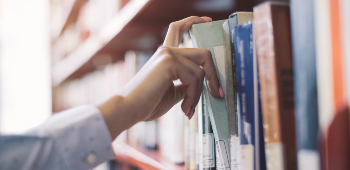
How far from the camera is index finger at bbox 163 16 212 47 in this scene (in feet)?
1.89

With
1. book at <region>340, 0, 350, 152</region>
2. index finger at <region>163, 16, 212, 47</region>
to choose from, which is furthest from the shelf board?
book at <region>340, 0, 350, 152</region>

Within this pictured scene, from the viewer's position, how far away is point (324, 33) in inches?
11.3

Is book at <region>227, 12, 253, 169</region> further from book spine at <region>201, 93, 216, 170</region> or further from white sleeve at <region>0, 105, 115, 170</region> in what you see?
white sleeve at <region>0, 105, 115, 170</region>

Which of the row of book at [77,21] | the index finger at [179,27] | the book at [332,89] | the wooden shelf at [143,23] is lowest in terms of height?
the book at [332,89]

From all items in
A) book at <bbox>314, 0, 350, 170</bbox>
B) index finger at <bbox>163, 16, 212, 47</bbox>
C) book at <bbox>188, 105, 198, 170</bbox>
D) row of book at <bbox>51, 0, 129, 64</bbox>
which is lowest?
book at <bbox>188, 105, 198, 170</bbox>

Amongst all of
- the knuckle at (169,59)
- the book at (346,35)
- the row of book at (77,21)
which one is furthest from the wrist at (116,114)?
the row of book at (77,21)

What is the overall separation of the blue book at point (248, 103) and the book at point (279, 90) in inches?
1.3

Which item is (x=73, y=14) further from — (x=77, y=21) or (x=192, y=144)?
(x=192, y=144)

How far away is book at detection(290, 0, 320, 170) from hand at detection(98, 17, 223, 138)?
20 cm

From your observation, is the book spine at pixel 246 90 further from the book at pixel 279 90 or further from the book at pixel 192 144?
the book at pixel 192 144

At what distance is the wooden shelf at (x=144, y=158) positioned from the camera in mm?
763

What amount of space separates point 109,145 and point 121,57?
110 centimetres

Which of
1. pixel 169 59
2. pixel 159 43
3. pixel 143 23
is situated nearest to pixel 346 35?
pixel 169 59

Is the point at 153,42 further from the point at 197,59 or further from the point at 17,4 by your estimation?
the point at 17,4
